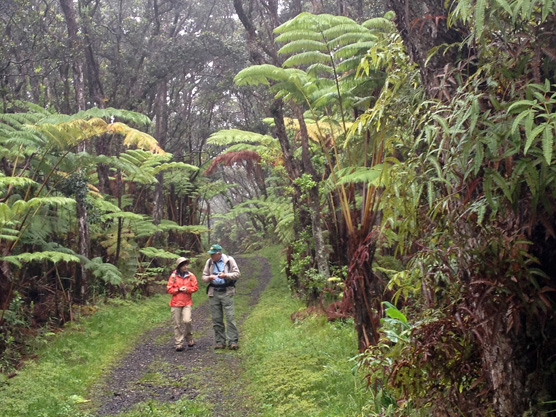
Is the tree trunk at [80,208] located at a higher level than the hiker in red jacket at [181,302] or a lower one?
higher

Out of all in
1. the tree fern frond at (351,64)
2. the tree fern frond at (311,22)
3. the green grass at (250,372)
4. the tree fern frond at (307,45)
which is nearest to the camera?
the green grass at (250,372)

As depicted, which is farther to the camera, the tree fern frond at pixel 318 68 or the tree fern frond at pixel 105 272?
the tree fern frond at pixel 105 272

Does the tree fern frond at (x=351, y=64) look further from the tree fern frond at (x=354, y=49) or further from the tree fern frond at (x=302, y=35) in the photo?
the tree fern frond at (x=302, y=35)

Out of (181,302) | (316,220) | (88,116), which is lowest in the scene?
(181,302)

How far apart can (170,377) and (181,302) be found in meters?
1.85

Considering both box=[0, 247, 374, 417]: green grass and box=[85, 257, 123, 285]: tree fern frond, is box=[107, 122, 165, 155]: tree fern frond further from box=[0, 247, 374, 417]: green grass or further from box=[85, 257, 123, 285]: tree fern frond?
box=[0, 247, 374, 417]: green grass

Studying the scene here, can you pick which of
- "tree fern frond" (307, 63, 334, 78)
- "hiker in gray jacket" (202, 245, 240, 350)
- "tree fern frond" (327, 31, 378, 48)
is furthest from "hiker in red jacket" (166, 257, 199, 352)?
"tree fern frond" (327, 31, 378, 48)

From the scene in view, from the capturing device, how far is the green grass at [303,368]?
15.5 ft

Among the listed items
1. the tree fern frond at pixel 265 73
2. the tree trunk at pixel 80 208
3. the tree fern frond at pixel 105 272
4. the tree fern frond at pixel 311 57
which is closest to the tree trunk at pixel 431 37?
the tree fern frond at pixel 311 57

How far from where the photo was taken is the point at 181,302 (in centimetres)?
831

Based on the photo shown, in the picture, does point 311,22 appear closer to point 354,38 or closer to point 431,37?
point 354,38

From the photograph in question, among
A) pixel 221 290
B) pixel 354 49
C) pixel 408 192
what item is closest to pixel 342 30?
pixel 354 49

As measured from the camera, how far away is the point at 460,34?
297 cm

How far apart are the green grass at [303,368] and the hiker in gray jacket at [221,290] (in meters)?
0.37
